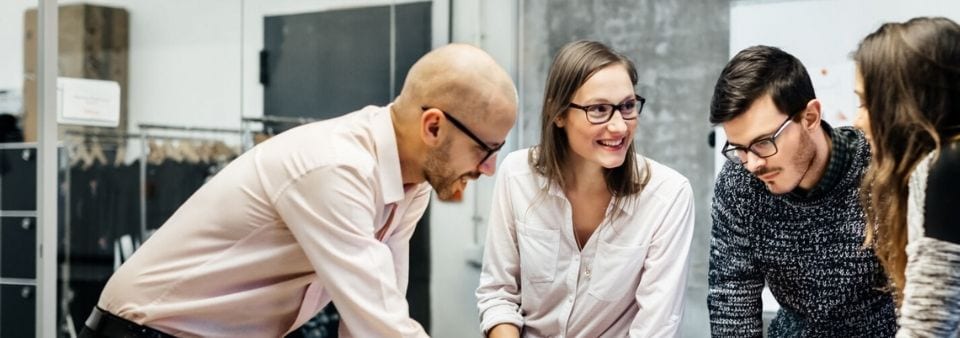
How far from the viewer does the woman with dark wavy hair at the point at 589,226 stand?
86.1 inches

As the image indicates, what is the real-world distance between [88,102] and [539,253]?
75.3 inches

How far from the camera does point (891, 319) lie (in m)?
2.06

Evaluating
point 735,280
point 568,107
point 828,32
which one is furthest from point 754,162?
point 828,32

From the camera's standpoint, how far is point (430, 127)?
1.67m

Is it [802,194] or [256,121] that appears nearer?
[802,194]

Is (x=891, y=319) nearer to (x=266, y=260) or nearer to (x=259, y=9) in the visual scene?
(x=266, y=260)

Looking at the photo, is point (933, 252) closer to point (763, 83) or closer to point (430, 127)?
point (763, 83)

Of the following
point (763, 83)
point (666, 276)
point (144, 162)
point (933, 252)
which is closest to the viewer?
point (933, 252)

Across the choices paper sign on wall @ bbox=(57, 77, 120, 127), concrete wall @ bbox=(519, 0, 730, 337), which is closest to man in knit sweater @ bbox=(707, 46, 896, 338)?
concrete wall @ bbox=(519, 0, 730, 337)

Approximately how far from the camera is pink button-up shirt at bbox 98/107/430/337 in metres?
1.54

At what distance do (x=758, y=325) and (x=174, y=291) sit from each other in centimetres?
128

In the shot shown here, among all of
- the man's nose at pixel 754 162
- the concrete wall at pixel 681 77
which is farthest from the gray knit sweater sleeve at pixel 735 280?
the concrete wall at pixel 681 77

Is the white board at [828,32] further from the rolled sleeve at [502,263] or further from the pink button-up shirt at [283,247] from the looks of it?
the pink button-up shirt at [283,247]

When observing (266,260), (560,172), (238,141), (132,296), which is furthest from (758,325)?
(238,141)
